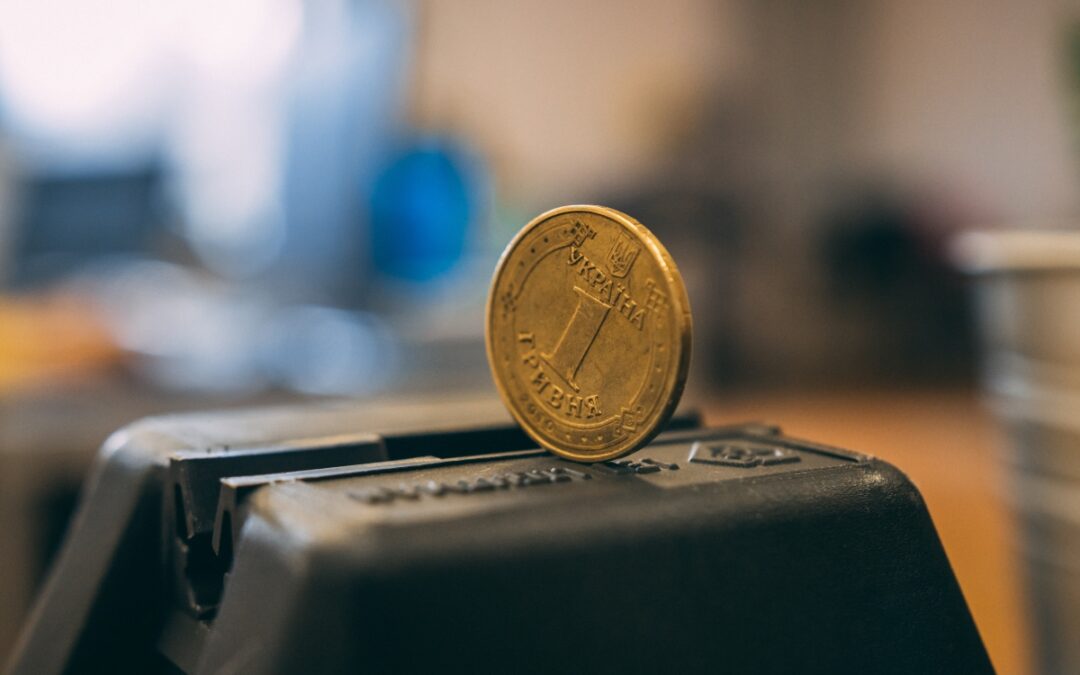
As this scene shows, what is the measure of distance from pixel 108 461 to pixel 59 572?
74 millimetres

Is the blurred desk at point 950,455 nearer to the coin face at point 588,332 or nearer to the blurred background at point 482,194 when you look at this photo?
the blurred background at point 482,194

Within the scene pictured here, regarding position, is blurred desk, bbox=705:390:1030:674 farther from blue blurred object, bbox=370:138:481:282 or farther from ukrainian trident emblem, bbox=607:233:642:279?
blue blurred object, bbox=370:138:481:282

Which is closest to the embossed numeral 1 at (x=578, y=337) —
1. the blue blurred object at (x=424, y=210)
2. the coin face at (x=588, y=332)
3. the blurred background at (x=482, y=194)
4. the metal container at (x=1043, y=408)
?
the coin face at (x=588, y=332)

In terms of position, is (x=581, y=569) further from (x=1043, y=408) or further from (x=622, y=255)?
(x=1043, y=408)

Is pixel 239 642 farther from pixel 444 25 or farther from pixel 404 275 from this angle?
pixel 444 25

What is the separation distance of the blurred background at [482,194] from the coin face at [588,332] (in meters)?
0.51

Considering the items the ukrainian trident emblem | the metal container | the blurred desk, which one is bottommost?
the blurred desk

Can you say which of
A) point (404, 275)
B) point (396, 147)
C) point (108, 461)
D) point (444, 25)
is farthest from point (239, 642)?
point (444, 25)

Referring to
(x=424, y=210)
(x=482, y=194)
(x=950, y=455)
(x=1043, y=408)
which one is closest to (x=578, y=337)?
(x=1043, y=408)

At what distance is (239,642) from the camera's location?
1.62 ft

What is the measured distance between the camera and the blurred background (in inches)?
89.5

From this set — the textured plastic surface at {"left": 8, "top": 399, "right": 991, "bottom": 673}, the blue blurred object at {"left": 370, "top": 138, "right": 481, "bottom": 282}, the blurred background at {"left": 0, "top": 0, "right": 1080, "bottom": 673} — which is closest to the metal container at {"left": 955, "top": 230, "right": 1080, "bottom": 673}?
the blurred background at {"left": 0, "top": 0, "right": 1080, "bottom": 673}

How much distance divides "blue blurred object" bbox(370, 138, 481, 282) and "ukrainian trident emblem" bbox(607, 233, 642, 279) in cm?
224

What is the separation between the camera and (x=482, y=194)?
302cm
